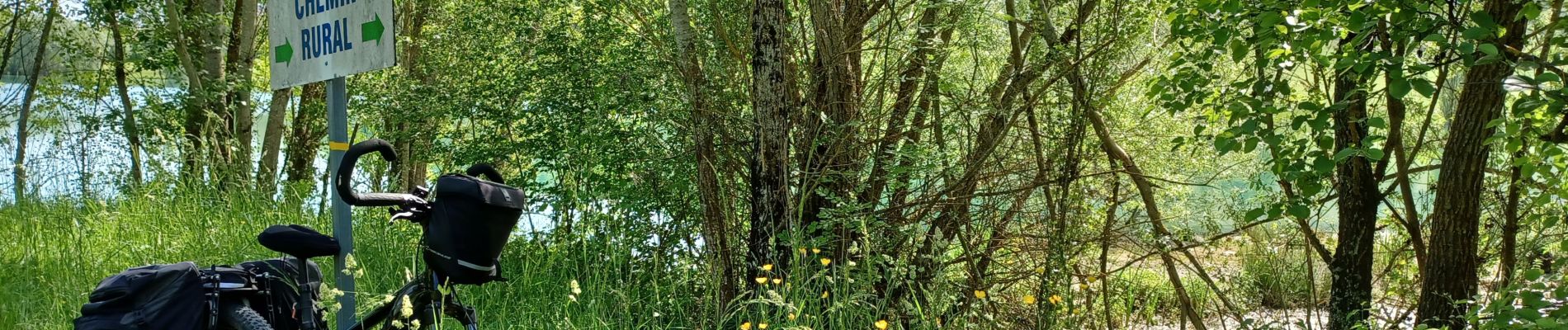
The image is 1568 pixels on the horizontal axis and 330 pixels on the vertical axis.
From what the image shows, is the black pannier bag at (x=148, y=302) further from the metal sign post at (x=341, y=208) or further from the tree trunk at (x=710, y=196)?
the tree trunk at (x=710, y=196)

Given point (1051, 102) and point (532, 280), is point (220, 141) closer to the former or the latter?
point (532, 280)

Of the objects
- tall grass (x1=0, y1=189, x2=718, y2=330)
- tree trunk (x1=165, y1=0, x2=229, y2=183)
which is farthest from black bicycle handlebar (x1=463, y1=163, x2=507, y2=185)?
tree trunk (x1=165, y1=0, x2=229, y2=183)

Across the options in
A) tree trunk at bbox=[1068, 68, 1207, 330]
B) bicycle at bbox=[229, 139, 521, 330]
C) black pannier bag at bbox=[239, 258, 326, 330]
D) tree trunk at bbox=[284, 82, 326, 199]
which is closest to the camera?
bicycle at bbox=[229, 139, 521, 330]

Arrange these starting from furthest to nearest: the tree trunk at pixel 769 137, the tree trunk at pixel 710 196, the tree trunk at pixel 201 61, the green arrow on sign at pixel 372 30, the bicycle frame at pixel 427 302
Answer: the tree trunk at pixel 201 61 → the tree trunk at pixel 710 196 → the tree trunk at pixel 769 137 → the green arrow on sign at pixel 372 30 → the bicycle frame at pixel 427 302

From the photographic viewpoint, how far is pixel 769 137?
4.28 m

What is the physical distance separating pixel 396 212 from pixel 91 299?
0.68 metres

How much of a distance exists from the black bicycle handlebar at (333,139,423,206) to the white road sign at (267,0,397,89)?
327mm

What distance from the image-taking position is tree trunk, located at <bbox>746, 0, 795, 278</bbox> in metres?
4.20

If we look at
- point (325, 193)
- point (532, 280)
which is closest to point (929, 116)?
point (532, 280)

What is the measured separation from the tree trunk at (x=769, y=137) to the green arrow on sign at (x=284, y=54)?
5.22 ft

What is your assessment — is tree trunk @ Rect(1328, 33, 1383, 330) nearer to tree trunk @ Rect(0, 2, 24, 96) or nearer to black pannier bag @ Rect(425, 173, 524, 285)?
black pannier bag @ Rect(425, 173, 524, 285)

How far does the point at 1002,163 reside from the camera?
5.16 m

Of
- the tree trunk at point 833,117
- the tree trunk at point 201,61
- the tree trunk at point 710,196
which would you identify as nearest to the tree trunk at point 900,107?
the tree trunk at point 833,117

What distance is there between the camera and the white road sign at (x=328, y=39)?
3084mm
